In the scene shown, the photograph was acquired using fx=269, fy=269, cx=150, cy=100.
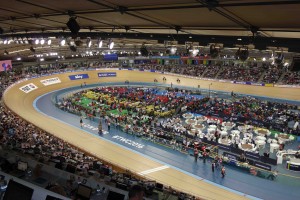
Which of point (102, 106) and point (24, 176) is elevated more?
point (24, 176)

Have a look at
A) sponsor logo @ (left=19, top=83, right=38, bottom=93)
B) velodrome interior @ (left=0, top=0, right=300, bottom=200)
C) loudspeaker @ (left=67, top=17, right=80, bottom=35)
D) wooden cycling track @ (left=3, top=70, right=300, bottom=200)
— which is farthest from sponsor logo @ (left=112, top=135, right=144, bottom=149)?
sponsor logo @ (left=19, top=83, right=38, bottom=93)

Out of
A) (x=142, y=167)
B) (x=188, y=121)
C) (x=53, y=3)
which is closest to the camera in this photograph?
(x=53, y=3)

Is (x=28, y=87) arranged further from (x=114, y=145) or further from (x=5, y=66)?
(x=114, y=145)

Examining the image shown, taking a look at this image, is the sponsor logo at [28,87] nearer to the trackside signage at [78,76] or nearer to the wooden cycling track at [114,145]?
the wooden cycling track at [114,145]

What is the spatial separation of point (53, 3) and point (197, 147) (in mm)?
15392

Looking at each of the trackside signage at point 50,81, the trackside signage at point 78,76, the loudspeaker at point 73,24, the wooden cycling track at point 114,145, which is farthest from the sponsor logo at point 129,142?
the trackside signage at point 78,76

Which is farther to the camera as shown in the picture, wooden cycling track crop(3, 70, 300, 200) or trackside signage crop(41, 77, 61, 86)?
trackside signage crop(41, 77, 61, 86)

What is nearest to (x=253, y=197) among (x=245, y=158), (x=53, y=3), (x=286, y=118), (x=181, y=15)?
(x=245, y=158)

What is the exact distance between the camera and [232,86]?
44500mm

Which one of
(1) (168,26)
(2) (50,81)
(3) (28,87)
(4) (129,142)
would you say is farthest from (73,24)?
(2) (50,81)

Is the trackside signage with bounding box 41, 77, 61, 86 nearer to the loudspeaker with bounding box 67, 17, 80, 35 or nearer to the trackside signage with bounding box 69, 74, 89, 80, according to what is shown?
the trackside signage with bounding box 69, 74, 89, 80

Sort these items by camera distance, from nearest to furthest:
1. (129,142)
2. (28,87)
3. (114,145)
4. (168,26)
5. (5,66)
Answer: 1. (168,26)
2. (114,145)
3. (129,142)
4. (28,87)
5. (5,66)

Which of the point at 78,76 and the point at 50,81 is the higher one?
the point at 78,76

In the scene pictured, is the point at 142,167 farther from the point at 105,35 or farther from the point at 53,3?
the point at 53,3
